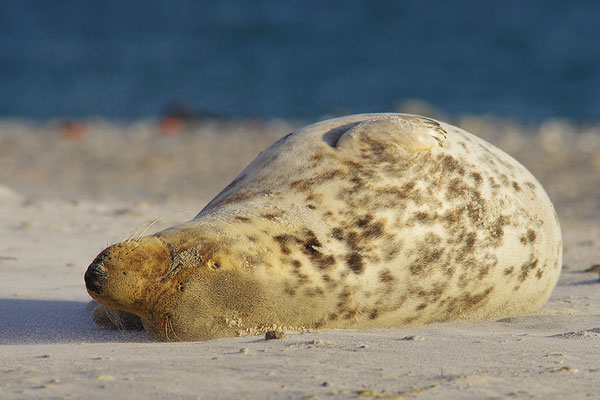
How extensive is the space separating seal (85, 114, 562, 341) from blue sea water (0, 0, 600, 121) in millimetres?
13631

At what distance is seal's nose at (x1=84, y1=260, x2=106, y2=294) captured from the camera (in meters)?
3.06

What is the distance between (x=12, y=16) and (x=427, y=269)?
31269 mm

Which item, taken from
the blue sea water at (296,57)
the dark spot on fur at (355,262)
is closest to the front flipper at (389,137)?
the dark spot on fur at (355,262)

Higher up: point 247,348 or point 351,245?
point 351,245

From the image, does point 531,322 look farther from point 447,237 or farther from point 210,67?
point 210,67

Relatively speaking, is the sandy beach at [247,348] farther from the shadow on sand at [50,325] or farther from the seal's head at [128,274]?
the seal's head at [128,274]

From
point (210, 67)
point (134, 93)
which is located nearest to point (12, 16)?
point (210, 67)

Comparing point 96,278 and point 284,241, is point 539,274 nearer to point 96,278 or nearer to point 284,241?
point 284,241

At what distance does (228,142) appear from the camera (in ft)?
39.6

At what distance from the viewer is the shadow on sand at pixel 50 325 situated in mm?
3359

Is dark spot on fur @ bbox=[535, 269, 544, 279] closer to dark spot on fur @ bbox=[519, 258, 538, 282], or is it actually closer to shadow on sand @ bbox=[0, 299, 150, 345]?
dark spot on fur @ bbox=[519, 258, 538, 282]

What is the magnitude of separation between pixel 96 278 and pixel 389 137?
1.43 meters

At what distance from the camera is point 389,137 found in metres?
3.78

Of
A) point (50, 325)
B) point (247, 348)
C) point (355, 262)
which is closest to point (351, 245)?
point (355, 262)
